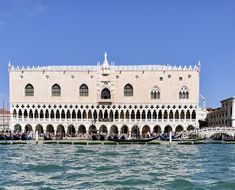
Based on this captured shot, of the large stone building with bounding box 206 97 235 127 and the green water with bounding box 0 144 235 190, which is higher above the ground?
the large stone building with bounding box 206 97 235 127

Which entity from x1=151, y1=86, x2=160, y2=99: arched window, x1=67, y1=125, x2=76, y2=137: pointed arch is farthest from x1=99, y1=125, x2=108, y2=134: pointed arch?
x1=151, y1=86, x2=160, y2=99: arched window

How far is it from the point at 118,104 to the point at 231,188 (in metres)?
35.7

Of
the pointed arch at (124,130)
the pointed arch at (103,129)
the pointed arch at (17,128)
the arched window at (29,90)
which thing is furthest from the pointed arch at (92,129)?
the pointed arch at (17,128)

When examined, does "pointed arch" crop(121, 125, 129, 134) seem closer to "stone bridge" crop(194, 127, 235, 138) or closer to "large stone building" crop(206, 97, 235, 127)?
"stone bridge" crop(194, 127, 235, 138)

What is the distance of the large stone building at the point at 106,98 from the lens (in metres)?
47.5

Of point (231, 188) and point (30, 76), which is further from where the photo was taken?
point (30, 76)

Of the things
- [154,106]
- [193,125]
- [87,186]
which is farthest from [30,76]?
[87,186]

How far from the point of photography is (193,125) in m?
47.5

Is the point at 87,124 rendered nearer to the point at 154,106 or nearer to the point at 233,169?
the point at 154,106

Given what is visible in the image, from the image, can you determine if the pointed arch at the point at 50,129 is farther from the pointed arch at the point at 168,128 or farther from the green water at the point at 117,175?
the green water at the point at 117,175

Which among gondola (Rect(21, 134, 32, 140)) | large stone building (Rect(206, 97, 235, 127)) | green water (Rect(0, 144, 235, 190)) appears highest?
large stone building (Rect(206, 97, 235, 127))

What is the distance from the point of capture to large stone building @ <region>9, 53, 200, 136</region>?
4750 centimetres

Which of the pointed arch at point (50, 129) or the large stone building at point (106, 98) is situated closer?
the large stone building at point (106, 98)

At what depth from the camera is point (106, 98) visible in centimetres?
4778
